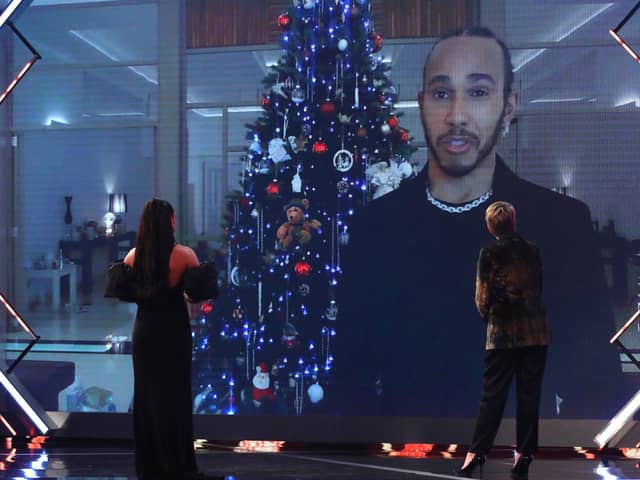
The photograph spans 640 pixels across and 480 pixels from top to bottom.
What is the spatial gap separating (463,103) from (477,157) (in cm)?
33

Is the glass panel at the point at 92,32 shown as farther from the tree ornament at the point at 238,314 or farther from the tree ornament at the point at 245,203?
the tree ornament at the point at 238,314

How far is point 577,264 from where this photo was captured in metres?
5.13

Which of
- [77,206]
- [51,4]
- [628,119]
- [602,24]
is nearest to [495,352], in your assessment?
[628,119]

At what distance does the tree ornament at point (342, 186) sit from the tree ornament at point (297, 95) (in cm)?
55

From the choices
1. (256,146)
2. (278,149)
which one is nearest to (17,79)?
(256,146)

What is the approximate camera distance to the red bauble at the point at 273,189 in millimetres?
5363

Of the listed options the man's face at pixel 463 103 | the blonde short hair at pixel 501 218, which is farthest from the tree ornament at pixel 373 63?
the blonde short hair at pixel 501 218

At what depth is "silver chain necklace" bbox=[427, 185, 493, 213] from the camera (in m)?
5.23

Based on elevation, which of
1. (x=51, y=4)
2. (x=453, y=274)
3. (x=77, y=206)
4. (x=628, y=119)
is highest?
(x=51, y=4)

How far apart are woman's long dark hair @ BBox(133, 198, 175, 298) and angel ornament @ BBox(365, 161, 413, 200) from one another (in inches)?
70.3

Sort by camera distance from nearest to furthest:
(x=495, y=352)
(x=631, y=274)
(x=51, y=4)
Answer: (x=495, y=352), (x=631, y=274), (x=51, y=4)

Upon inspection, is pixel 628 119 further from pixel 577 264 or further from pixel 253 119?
pixel 253 119

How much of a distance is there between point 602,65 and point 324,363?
7.85 feet

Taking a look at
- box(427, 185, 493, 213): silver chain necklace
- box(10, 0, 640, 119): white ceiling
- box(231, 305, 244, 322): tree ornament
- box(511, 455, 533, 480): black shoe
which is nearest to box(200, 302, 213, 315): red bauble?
box(231, 305, 244, 322): tree ornament
